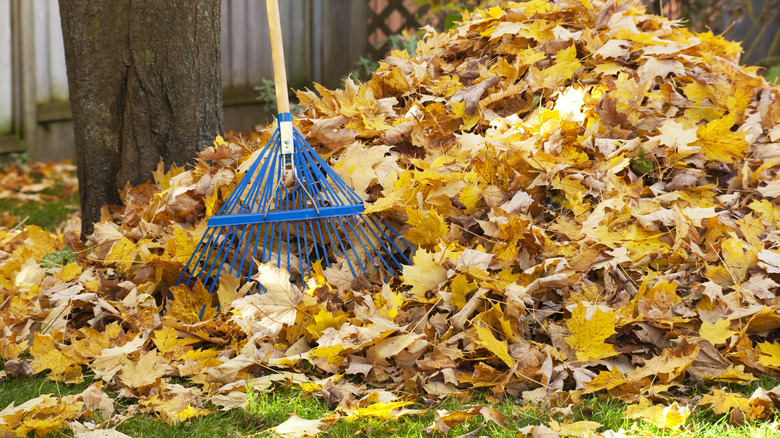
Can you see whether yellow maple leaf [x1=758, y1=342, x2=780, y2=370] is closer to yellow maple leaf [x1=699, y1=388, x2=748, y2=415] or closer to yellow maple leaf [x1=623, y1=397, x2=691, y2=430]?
yellow maple leaf [x1=699, y1=388, x2=748, y2=415]

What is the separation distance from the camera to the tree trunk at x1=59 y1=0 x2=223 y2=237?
273cm

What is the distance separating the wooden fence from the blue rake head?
11.7 feet

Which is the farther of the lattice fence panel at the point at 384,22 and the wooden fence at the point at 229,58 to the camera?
the lattice fence panel at the point at 384,22

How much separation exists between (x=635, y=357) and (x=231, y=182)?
4.82 feet

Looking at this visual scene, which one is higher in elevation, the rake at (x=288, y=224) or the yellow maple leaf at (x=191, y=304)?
A: the rake at (x=288, y=224)

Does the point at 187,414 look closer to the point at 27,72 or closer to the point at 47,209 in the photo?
the point at 47,209

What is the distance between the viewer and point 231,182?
244 cm

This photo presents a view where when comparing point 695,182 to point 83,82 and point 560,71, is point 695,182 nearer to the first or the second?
point 560,71

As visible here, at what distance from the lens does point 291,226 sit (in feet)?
7.75

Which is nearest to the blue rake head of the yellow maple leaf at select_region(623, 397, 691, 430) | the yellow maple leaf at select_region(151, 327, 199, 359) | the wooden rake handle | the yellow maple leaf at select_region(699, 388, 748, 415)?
the wooden rake handle

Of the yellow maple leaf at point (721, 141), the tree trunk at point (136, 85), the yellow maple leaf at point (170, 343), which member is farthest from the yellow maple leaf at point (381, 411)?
the tree trunk at point (136, 85)

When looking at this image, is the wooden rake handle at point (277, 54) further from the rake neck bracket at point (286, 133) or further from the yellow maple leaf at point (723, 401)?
the yellow maple leaf at point (723, 401)

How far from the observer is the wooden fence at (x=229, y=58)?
4.98m

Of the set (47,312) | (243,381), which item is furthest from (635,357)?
(47,312)
